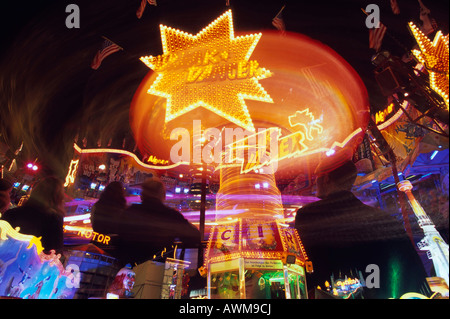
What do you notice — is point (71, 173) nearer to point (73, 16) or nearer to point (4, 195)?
point (4, 195)

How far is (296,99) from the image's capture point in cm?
505

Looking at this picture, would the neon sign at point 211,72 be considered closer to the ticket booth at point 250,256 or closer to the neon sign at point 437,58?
the neon sign at point 437,58

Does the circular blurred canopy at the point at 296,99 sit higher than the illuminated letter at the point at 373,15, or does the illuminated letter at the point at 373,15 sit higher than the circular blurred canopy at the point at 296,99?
the illuminated letter at the point at 373,15

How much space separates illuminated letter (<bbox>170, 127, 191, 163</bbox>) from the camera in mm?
4961

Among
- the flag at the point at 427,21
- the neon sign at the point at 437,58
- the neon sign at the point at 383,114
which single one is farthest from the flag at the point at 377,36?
the neon sign at the point at 383,114

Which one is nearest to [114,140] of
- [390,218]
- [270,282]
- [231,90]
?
[231,90]

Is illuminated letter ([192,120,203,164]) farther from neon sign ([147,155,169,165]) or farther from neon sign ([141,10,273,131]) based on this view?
neon sign ([141,10,273,131])

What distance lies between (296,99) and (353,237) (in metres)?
3.22

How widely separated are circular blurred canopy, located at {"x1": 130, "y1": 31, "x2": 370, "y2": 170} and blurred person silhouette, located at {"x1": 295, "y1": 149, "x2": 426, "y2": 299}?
801 millimetres

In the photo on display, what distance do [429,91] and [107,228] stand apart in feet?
20.7

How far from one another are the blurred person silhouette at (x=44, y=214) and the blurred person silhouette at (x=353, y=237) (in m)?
5.37

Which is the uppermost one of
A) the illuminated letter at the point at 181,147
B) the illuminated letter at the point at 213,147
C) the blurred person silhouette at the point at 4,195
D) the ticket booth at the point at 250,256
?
the illuminated letter at the point at 181,147

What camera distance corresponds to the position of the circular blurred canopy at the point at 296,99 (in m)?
4.54
